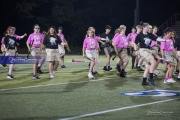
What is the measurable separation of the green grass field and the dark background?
29114mm

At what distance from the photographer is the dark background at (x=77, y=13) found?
46562mm

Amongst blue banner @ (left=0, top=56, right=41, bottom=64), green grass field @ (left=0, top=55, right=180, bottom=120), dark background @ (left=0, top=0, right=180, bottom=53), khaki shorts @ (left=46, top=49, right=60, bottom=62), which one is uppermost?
dark background @ (left=0, top=0, right=180, bottom=53)

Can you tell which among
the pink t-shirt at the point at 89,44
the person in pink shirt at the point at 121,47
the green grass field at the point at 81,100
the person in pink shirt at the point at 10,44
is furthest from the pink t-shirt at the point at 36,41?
the person in pink shirt at the point at 121,47

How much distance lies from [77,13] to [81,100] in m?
38.7

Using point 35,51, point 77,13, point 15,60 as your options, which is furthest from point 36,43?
point 77,13

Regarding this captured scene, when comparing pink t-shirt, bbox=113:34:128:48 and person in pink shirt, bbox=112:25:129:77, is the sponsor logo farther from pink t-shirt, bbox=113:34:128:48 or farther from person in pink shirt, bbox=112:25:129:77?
pink t-shirt, bbox=113:34:128:48

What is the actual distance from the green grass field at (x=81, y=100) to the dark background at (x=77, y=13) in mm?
29114

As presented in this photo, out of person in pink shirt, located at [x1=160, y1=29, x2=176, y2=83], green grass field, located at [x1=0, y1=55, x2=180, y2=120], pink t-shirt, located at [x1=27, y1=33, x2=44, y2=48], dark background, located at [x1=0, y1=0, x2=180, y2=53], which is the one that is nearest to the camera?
green grass field, located at [x1=0, y1=55, x2=180, y2=120]

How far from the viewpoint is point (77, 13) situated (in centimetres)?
5075

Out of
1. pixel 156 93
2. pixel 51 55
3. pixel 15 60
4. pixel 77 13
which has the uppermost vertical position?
pixel 77 13

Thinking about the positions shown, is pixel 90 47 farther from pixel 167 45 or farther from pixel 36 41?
pixel 167 45

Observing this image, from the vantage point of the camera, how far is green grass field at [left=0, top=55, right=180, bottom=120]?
34.3 ft

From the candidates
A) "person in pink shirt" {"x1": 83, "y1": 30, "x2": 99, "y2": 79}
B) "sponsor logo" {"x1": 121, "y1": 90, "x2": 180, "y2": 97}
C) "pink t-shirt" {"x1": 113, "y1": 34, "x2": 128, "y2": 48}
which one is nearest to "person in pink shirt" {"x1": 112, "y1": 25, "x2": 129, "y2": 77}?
"pink t-shirt" {"x1": 113, "y1": 34, "x2": 128, "y2": 48}

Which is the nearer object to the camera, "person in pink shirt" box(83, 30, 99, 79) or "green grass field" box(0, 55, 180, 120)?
"green grass field" box(0, 55, 180, 120)
